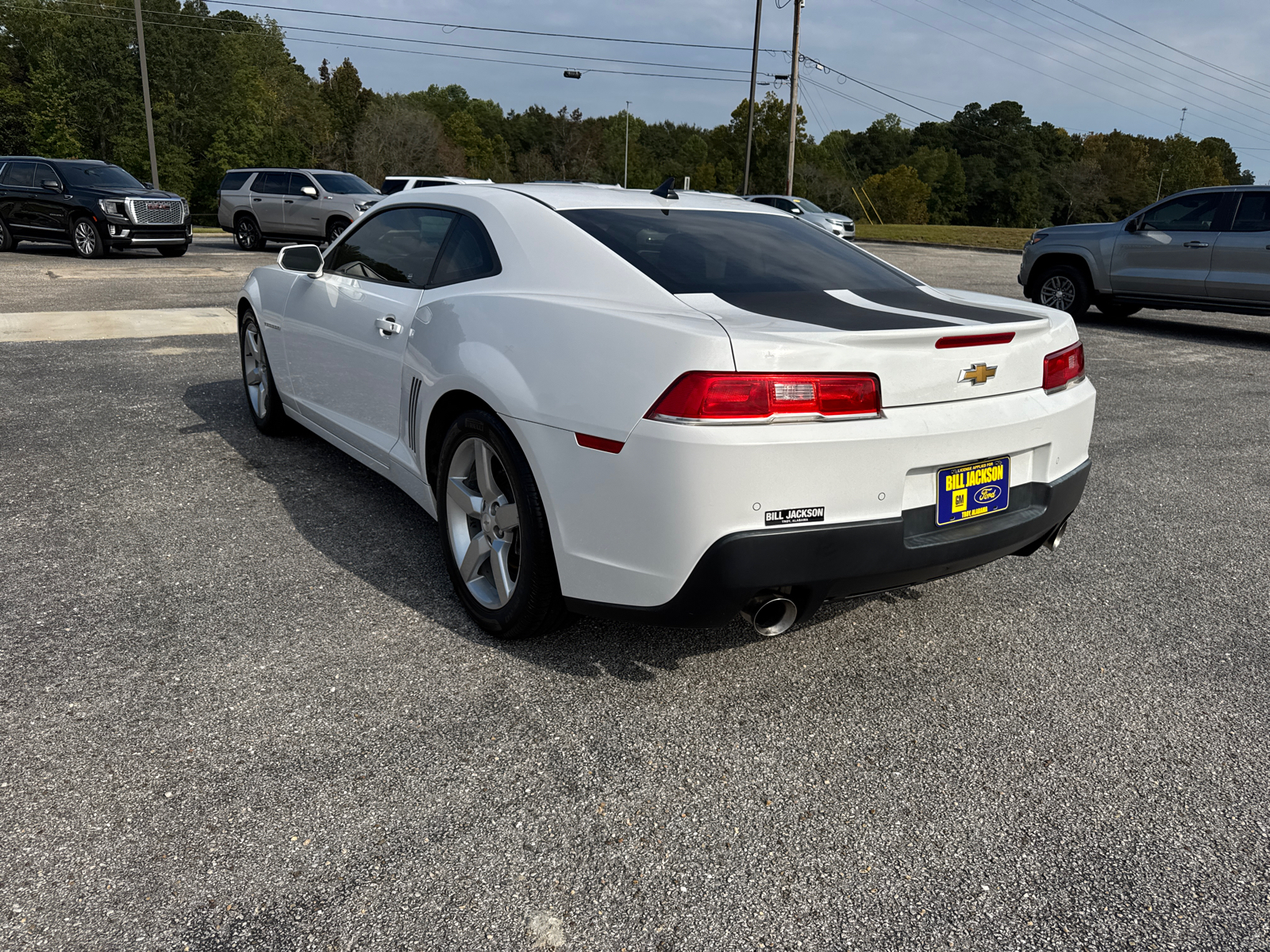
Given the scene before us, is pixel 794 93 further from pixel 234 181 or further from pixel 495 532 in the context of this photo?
pixel 495 532

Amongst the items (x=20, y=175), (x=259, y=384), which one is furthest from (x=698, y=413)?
(x=20, y=175)

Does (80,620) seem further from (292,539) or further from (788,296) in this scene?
(788,296)

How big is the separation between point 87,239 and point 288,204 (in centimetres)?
398

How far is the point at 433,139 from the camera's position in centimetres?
6812

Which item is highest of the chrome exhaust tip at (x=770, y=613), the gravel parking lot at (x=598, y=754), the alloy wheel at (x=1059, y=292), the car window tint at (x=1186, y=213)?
the car window tint at (x=1186, y=213)

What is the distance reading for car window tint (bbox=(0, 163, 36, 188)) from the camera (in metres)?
18.8

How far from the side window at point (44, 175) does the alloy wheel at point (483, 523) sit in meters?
19.2

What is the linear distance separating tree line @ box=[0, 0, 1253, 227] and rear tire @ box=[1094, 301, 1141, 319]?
192 feet

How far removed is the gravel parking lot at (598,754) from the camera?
2.11m

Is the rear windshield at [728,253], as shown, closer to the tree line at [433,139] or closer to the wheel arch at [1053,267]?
the wheel arch at [1053,267]

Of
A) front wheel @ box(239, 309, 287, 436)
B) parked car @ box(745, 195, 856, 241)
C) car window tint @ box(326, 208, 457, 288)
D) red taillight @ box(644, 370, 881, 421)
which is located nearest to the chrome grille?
parked car @ box(745, 195, 856, 241)

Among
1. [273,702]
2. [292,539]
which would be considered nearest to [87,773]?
[273,702]

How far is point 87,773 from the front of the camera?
100 inches

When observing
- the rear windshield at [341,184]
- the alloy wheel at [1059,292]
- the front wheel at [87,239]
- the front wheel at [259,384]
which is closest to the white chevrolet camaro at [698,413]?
the front wheel at [259,384]
